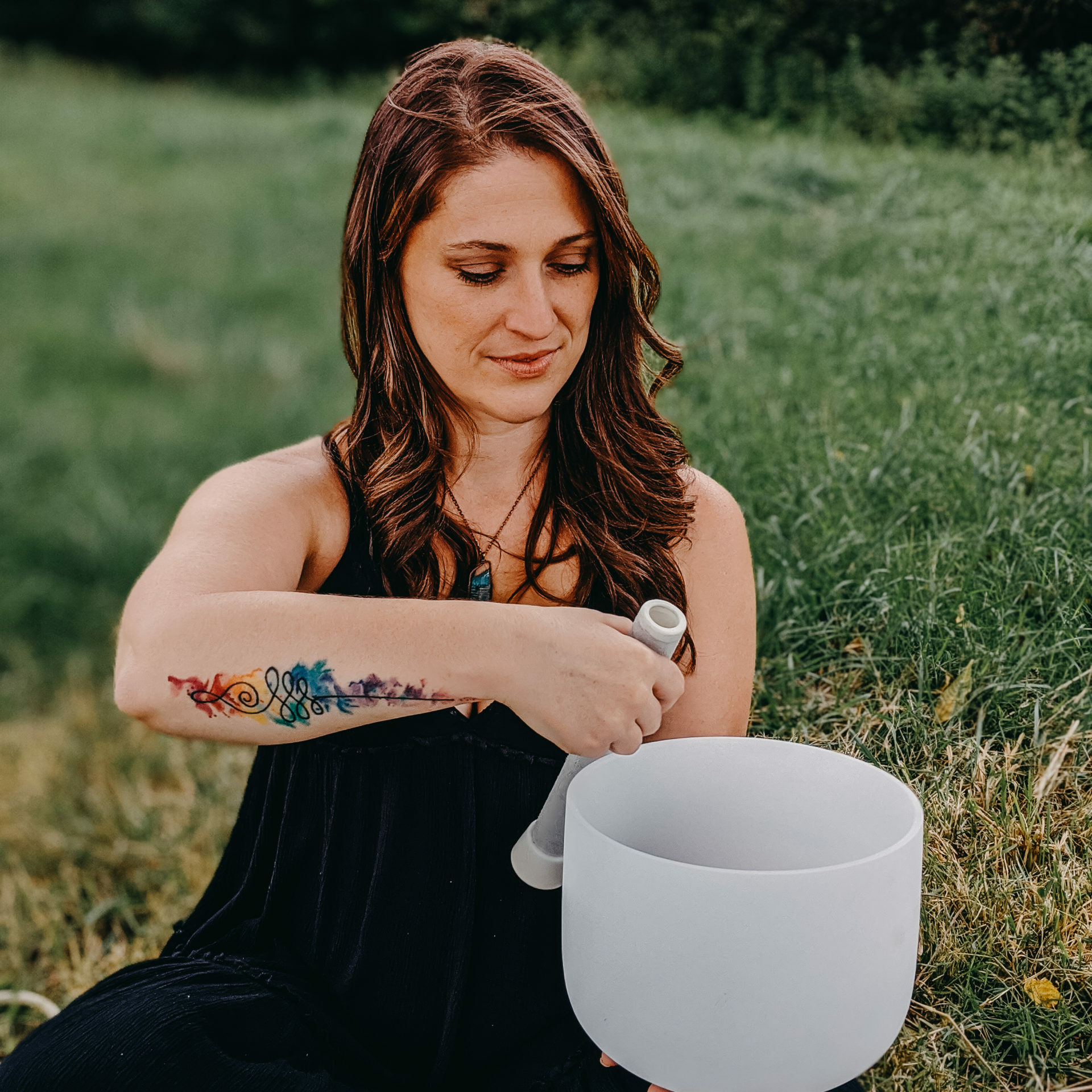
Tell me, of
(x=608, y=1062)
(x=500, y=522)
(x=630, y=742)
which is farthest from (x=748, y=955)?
(x=500, y=522)

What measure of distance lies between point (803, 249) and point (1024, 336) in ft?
1.05

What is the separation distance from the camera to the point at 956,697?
93 centimetres

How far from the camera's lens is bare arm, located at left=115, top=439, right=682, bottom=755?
770mm

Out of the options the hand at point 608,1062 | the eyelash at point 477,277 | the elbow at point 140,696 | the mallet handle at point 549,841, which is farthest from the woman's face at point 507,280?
the hand at point 608,1062

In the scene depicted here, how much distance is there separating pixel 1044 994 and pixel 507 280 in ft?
2.12

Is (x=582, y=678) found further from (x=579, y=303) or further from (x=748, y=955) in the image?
(x=579, y=303)

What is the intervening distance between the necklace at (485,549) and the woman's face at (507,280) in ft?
0.42

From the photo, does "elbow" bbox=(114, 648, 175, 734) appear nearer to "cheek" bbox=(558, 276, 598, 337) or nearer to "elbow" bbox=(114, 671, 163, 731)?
"elbow" bbox=(114, 671, 163, 731)

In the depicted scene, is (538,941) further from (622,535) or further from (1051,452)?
(1051,452)

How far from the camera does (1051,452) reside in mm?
1041

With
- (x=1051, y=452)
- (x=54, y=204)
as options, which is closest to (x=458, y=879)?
(x=1051, y=452)

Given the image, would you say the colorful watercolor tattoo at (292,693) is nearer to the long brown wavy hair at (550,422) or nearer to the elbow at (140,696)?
the elbow at (140,696)

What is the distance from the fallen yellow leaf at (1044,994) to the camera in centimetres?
82

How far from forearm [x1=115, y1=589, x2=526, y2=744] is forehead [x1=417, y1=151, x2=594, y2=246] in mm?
293
